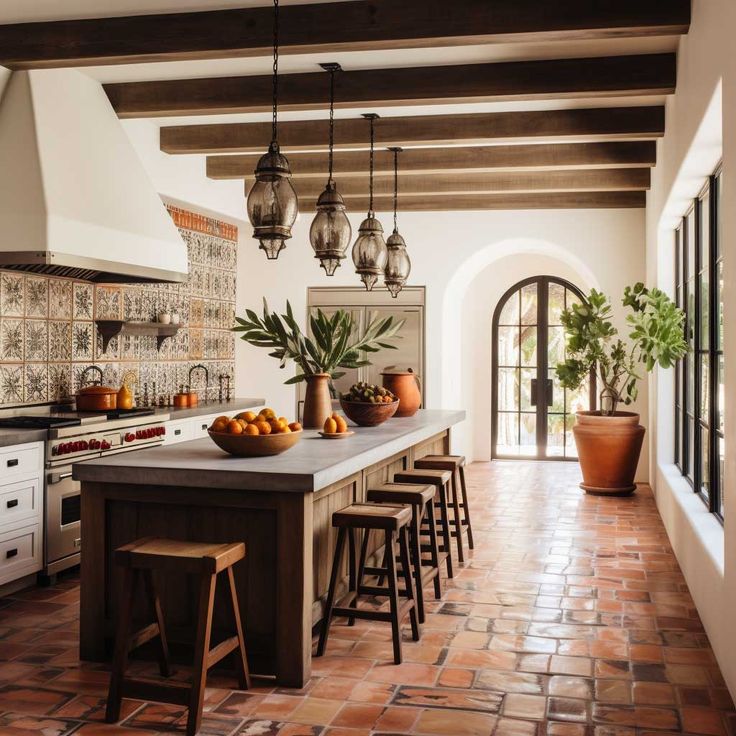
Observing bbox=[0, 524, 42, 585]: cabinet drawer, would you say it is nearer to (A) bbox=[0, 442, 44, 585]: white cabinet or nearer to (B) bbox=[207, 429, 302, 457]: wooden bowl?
(A) bbox=[0, 442, 44, 585]: white cabinet

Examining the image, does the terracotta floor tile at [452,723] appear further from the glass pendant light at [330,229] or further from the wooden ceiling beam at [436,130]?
the wooden ceiling beam at [436,130]

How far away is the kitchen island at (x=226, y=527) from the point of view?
370cm

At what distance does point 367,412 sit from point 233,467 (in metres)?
1.97

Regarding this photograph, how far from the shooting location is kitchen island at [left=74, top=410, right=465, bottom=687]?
3701 millimetres

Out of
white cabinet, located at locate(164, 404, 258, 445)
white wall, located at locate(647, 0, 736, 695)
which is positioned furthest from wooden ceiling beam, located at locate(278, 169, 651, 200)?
white cabinet, located at locate(164, 404, 258, 445)

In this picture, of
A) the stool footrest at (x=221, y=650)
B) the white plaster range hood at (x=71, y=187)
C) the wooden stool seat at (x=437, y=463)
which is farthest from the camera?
the wooden stool seat at (x=437, y=463)

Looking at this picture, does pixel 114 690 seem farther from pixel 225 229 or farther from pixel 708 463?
pixel 225 229

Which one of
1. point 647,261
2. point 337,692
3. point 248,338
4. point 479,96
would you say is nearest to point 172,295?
point 248,338

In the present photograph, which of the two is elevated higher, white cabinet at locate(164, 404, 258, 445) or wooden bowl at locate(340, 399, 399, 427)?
wooden bowl at locate(340, 399, 399, 427)

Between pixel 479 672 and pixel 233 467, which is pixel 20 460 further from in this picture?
pixel 479 672

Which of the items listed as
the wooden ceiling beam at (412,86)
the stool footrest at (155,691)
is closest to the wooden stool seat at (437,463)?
the wooden ceiling beam at (412,86)

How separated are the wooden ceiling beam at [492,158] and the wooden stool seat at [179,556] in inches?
200

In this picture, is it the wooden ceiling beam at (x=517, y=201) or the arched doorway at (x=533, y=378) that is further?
the arched doorway at (x=533, y=378)

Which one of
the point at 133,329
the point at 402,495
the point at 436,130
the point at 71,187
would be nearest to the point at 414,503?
the point at 402,495
